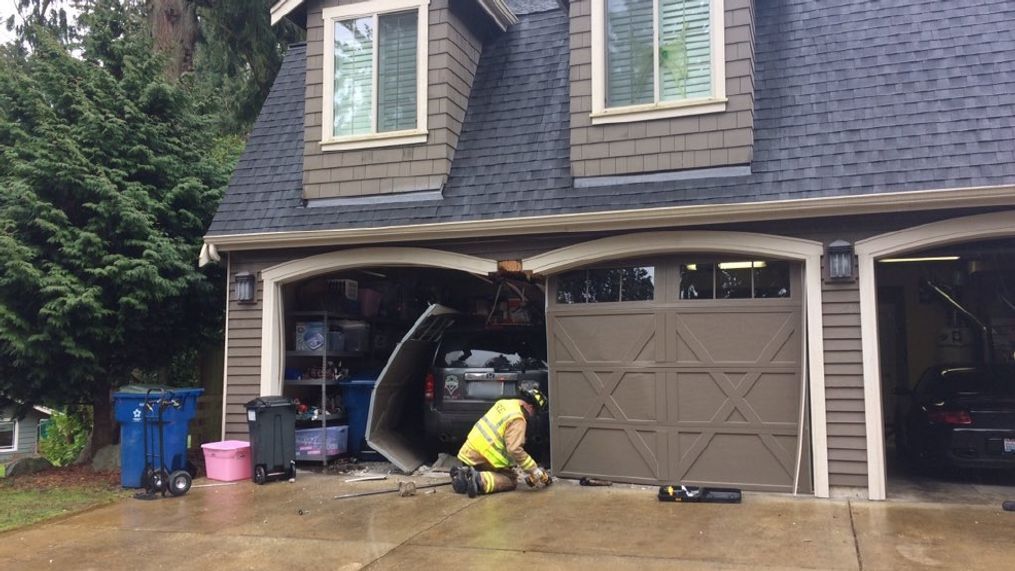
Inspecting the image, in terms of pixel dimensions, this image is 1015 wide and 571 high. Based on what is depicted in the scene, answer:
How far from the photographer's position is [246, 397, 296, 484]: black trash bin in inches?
320

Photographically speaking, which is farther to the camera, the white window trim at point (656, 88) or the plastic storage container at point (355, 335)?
the plastic storage container at point (355, 335)

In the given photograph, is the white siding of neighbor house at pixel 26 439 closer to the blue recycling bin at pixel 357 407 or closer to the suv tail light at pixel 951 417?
the blue recycling bin at pixel 357 407

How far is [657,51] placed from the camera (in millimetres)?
8023

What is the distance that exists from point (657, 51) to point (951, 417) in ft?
14.7

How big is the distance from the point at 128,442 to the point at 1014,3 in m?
9.68

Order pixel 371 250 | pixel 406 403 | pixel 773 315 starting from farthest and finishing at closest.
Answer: pixel 406 403, pixel 371 250, pixel 773 315

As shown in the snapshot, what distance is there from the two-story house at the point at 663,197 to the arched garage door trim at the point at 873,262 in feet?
0.06

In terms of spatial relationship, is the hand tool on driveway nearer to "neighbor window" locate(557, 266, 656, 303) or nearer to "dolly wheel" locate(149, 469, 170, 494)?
"dolly wheel" locate(149, 469, 170, 494)

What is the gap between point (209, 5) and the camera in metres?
15.2

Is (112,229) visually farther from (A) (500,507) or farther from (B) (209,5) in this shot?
(B) (209,5)

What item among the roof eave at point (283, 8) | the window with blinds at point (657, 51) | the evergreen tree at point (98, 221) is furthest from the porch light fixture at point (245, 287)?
the window with blinds at point (657, 51)

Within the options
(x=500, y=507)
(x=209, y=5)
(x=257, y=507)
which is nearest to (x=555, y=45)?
(x=500, y=507)

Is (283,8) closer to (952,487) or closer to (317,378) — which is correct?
(317,378)

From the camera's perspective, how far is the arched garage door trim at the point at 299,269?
27.8 feet
